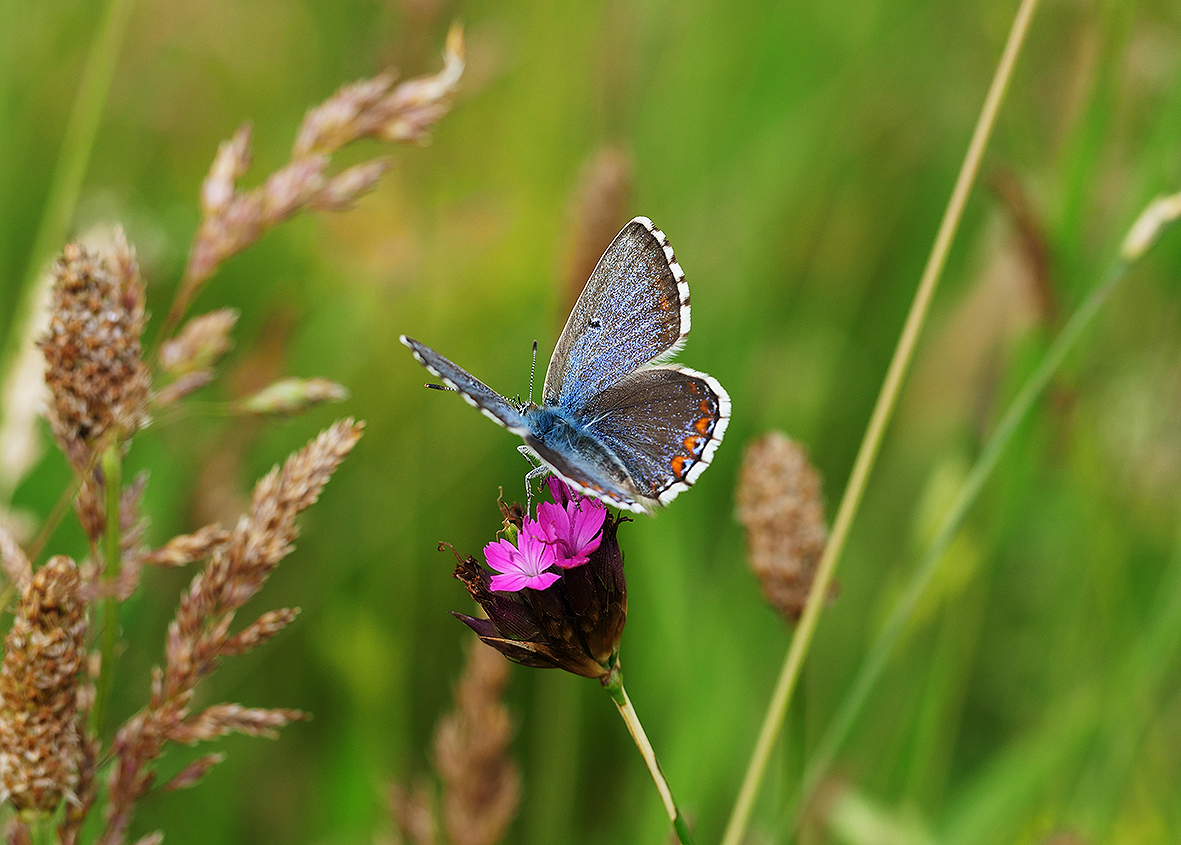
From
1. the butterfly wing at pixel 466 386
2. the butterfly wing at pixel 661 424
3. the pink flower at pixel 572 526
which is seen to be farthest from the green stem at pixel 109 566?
the butterfly wing at pixel 661 424

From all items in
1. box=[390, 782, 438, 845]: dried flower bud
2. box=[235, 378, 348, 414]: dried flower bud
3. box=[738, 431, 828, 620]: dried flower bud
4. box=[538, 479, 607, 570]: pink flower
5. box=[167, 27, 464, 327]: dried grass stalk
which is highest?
box=[167, 27, 464, 327]: dried grass stalk

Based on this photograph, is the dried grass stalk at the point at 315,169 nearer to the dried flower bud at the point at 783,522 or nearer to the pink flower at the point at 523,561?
the pink flower at the point at 523,561

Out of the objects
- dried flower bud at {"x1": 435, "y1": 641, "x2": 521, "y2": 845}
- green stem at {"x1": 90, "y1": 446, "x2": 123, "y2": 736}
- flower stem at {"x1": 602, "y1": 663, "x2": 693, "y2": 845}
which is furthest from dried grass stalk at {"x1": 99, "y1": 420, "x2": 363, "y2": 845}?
dried flower bud at {"x1": 435, "y1": 641, "x2": 521, "y2": 845}

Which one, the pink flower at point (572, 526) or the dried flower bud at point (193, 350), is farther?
the dried flower bud at point (193, 350)

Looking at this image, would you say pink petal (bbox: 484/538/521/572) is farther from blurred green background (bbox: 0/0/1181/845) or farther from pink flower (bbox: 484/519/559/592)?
blurred green background (bbox: 0/0/1181/845)

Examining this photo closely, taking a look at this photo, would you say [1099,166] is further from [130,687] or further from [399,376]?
[130,687]

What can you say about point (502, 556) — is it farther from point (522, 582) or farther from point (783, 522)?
point (783, 522)
